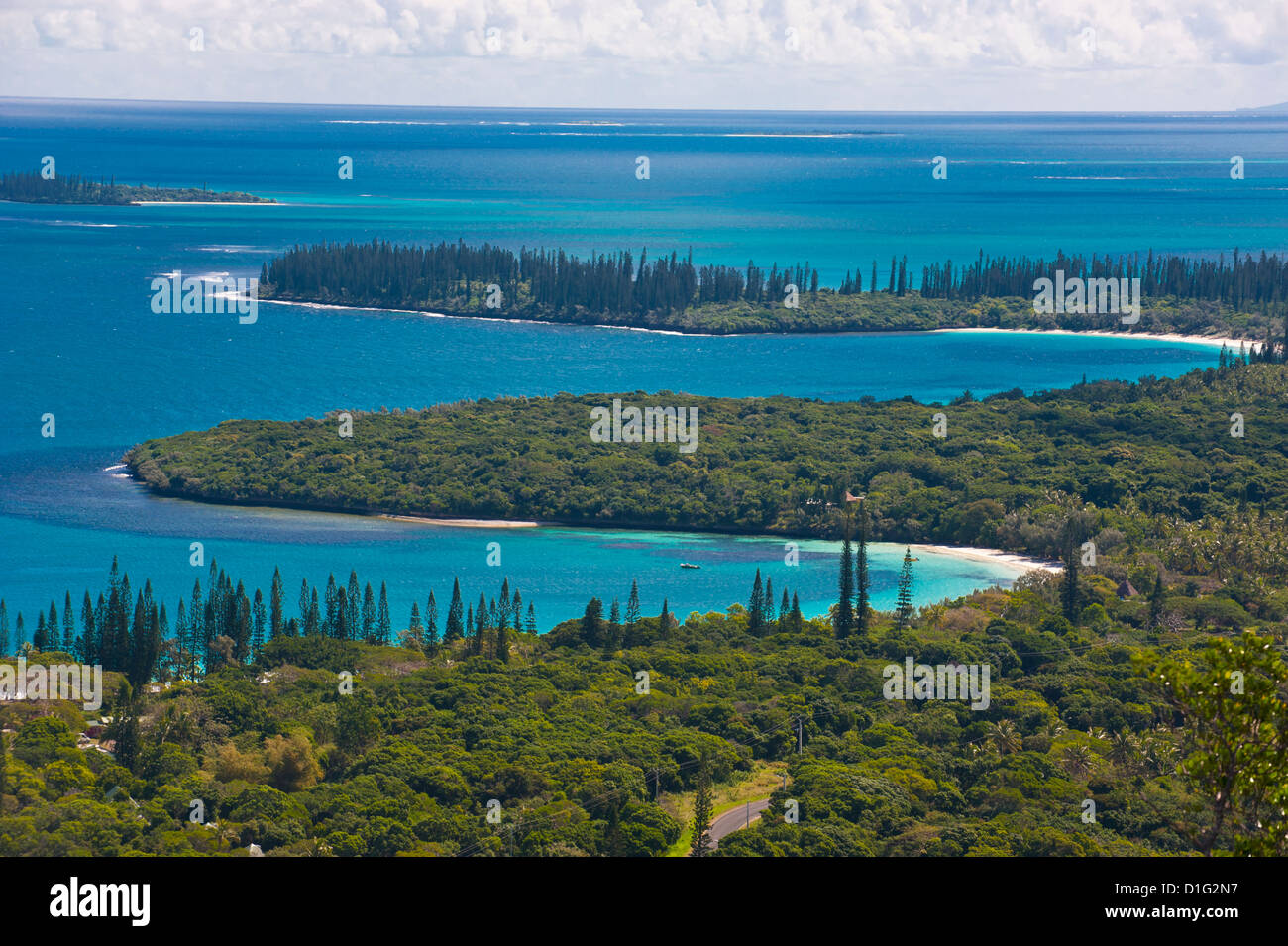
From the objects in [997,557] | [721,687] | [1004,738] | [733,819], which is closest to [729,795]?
[733,819]

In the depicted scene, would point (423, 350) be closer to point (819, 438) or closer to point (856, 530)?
point (819, 438)

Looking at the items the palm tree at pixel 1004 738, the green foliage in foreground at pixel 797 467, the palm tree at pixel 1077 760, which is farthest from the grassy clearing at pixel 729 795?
the green foliage in foreground at pixel 797 467

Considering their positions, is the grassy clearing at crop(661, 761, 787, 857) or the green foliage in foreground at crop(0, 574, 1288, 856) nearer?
the green foliage in foreground at crop(0, 574, 1288, 856)

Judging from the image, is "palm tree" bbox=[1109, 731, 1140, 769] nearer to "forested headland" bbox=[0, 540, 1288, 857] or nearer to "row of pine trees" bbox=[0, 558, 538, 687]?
"forested headland" bbox=[0, 540, 1288, 857]

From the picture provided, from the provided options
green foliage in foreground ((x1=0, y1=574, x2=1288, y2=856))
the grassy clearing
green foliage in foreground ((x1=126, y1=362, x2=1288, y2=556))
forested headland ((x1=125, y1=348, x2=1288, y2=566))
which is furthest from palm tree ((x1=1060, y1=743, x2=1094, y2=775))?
green foliage in foreground ((x1=126, y1=362, x2=1288, y2=556))

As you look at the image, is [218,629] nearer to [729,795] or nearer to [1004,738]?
[729,795]
